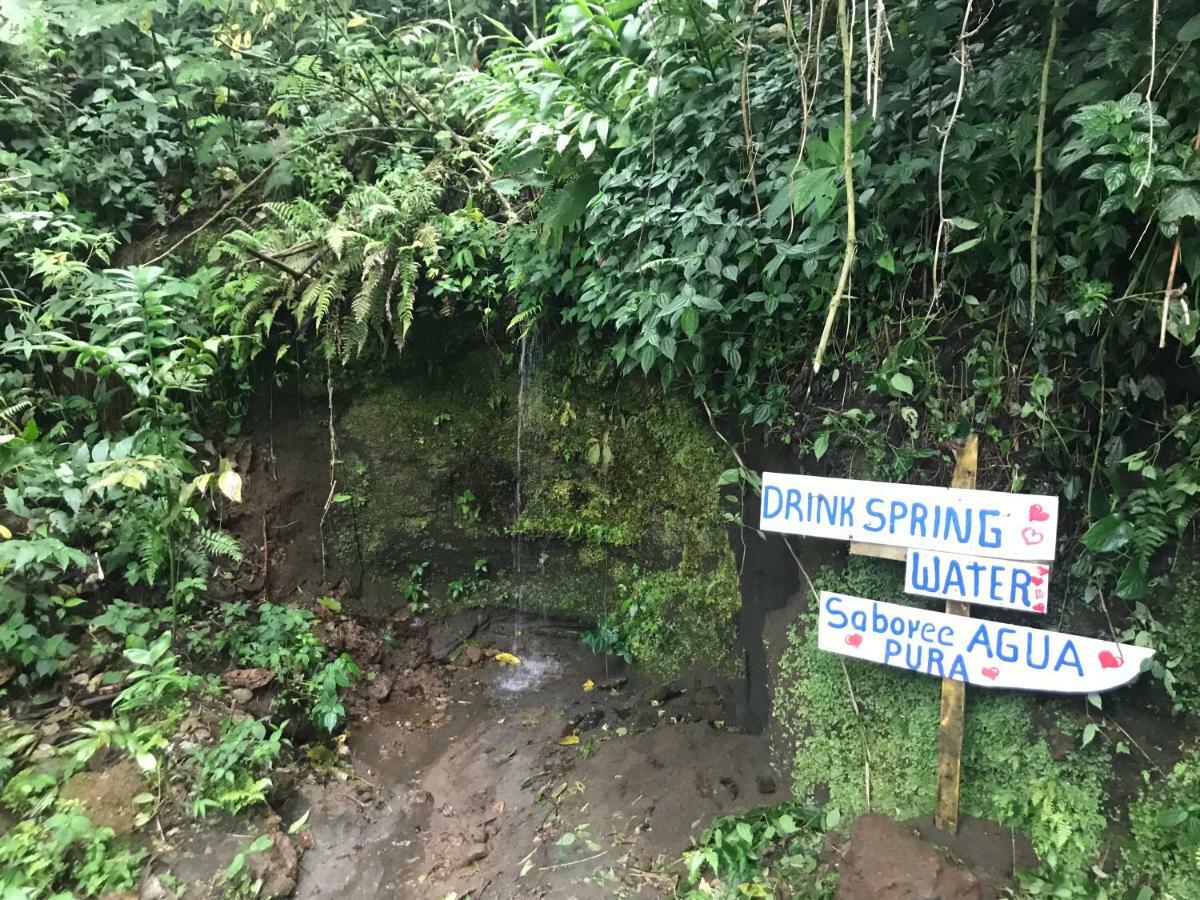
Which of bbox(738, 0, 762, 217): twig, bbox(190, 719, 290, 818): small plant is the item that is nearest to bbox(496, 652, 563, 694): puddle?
bbox(190, 719, 290, 818): small plant

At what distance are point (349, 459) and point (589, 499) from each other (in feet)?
5.93

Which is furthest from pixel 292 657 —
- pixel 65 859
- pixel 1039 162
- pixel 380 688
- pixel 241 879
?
pixel 1039 162

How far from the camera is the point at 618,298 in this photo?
334 centimetres

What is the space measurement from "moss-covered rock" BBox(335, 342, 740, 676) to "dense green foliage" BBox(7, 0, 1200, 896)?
0.04 metres

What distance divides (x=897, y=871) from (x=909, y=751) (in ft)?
1.61

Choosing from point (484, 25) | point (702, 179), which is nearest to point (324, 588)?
point (702, 179)

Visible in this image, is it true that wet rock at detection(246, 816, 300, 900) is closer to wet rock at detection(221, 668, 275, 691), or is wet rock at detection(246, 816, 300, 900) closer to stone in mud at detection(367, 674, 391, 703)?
wet rock at detection(221, 668, 275, 691)

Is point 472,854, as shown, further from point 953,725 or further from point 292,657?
point 953,725

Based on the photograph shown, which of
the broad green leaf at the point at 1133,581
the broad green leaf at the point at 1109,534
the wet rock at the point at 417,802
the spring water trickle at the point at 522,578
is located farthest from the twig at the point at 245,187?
the broad green leaf at the point at 1133,581

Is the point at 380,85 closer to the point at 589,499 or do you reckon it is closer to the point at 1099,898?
the point at 589,499

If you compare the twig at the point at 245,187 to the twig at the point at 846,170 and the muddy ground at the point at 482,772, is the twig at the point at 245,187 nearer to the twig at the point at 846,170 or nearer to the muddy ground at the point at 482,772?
the muddy ground at the point at 482,772

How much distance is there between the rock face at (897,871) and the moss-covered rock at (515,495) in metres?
1.64

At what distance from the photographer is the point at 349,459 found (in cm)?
487

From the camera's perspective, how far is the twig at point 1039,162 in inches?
85.0
